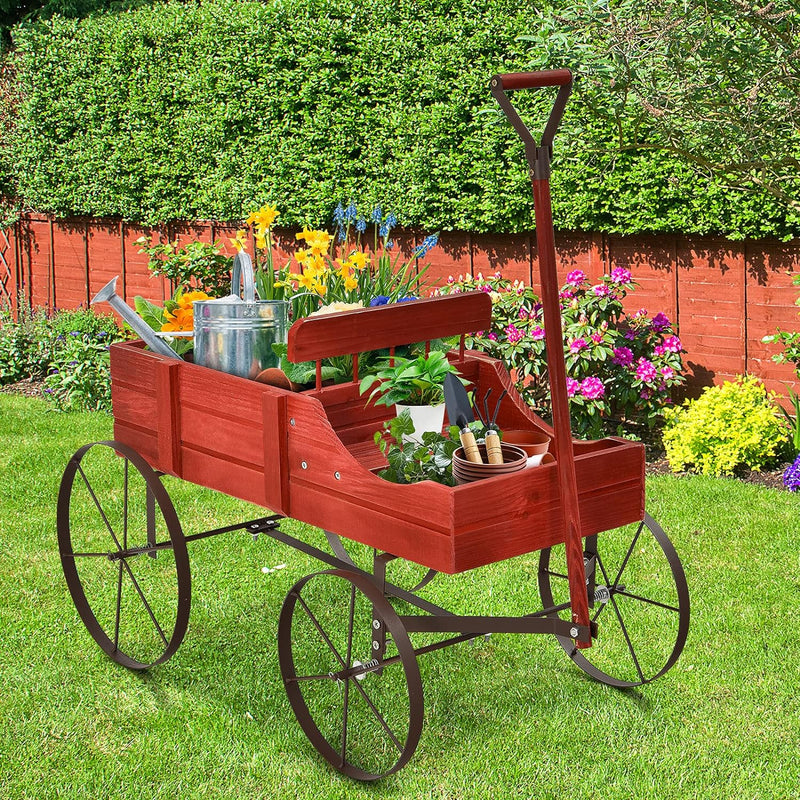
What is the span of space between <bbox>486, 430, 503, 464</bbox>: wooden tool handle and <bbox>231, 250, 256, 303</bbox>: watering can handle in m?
0.87

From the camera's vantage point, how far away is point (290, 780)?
113 inches

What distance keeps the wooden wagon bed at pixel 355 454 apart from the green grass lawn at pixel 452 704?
692 mm

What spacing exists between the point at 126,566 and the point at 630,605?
5.82 ft

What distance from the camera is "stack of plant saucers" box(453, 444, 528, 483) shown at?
8.41 feet

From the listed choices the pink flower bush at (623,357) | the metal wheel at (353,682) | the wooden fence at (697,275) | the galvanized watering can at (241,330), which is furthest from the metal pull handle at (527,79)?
the pink flower bush at (623,357)

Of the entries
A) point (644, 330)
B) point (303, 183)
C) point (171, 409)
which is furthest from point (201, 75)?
point (171, 409)

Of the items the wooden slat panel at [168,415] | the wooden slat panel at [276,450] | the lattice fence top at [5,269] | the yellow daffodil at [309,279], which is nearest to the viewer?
the wooden slat panel at [276,450]

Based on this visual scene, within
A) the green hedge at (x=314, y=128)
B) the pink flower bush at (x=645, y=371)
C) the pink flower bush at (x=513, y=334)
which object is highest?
the green hedge at (x=314, y=128)

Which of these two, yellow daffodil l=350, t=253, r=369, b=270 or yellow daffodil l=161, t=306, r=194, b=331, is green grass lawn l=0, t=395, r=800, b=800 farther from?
yellow daffodil l=350, t=253, r=369, b=270

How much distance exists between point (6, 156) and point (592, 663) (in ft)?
25.7

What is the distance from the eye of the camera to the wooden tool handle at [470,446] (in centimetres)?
261

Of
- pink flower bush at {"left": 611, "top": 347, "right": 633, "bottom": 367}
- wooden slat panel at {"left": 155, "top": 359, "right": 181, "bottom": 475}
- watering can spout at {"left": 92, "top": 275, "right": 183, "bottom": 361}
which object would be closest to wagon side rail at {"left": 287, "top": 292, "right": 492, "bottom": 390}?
wooden slat panel at {"left": 155, "top": 359, "right": 181, "bottom": 475}

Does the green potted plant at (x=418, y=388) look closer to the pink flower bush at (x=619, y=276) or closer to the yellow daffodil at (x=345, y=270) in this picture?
the yellow daffodil at (x=345, y=270)

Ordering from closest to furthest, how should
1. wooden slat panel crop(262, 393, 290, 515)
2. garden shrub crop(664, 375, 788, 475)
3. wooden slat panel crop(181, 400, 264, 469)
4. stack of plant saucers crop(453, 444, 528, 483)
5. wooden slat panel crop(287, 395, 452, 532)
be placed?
wooden slat panel crop(287, 395, 452, 532)
stack of plant saucers crop(453, 444, 528, 483)
wooden slat panel crop(262, 393, 290, 515)
wooden slat panel crop(181, 400, 264, 469)
garden shrub crop(664, 375, 788, 475)
